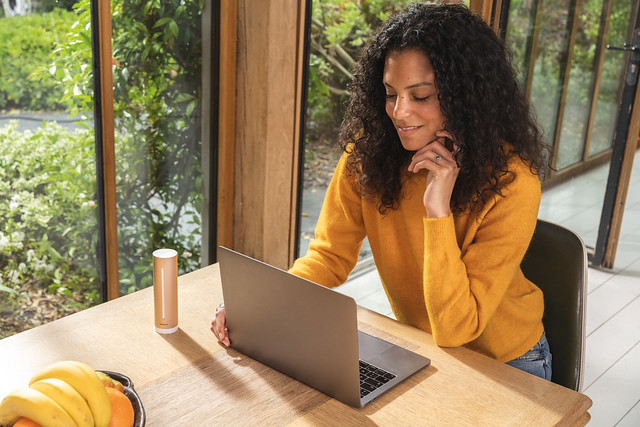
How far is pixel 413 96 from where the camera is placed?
4.56 ft

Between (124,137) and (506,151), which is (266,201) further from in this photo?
(506,151)

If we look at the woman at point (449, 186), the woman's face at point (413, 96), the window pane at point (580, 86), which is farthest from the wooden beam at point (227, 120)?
the window pane at point (580, 86)

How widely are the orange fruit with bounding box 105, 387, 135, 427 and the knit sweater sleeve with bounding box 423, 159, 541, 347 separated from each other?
0.61 meters

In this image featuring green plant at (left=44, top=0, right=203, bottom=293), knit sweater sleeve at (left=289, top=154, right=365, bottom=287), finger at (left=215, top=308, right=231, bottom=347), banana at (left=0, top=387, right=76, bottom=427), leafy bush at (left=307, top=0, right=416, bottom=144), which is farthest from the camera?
leafy bush at (left=307, top=0, right=416, bottom=144)

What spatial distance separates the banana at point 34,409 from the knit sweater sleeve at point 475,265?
0.72m

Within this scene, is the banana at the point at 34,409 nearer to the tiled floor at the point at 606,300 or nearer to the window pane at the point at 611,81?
the tiled floor at the point at 606,300

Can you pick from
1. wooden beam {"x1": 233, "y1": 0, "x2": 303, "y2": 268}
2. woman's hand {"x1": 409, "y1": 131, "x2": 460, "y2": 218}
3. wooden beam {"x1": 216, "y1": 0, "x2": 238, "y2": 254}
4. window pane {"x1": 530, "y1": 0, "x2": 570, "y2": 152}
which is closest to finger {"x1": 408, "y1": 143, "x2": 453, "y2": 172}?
woman's hand {"x1": 409, "y1": 131, "x2": 460, "y2": 218}

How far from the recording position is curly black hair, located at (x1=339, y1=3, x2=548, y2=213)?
4.42 ft

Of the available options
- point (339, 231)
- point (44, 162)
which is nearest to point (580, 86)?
point (339, 231)

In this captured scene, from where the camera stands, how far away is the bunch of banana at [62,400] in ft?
2.69

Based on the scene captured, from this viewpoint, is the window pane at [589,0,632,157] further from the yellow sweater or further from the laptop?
the laptop

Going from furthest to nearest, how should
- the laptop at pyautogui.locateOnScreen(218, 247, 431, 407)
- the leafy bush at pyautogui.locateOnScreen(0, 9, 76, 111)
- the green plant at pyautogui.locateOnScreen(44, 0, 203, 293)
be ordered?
the green plant at pyautogui.locateOnScreen(44, 0, 203, 293) → the leafy bush at pyautogui.locateOnScreen(0, 9, 76, 111) → the laptop at pyautogui.locateOnScreen(218, 247, 431, 407)

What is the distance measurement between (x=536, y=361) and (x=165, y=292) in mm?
804

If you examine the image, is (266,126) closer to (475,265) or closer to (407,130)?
(407,130)
